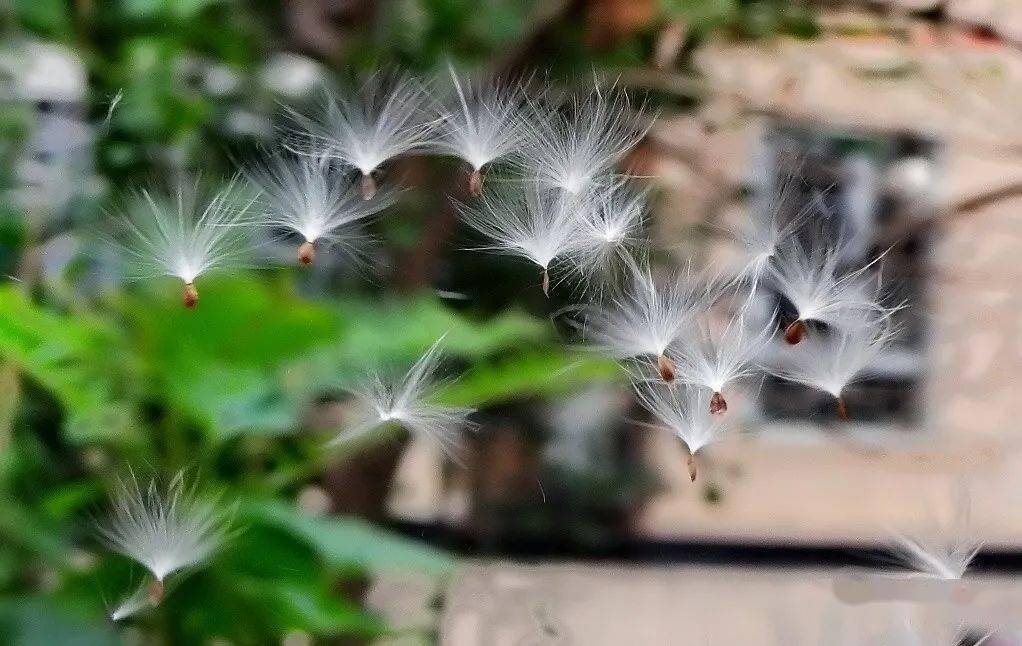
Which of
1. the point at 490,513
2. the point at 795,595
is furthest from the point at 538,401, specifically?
the point at 795,595

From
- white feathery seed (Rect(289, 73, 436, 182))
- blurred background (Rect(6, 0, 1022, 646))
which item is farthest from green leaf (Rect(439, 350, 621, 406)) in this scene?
white feathery seed (Rect(289, 73, 436, 182))


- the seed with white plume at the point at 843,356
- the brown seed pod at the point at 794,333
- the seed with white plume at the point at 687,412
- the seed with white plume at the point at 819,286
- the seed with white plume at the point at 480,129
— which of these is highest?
the seed with white plume at the point at 480,129

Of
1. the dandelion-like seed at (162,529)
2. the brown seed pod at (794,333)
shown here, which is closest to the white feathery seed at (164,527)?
the dandelion-like seed at (162,529)

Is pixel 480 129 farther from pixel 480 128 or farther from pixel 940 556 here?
pixel 940 556

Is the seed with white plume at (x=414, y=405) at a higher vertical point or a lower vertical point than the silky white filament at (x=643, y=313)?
lower

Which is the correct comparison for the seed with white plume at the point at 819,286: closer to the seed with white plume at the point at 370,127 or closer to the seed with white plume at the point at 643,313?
the seed with white plume at the point at 643,313
